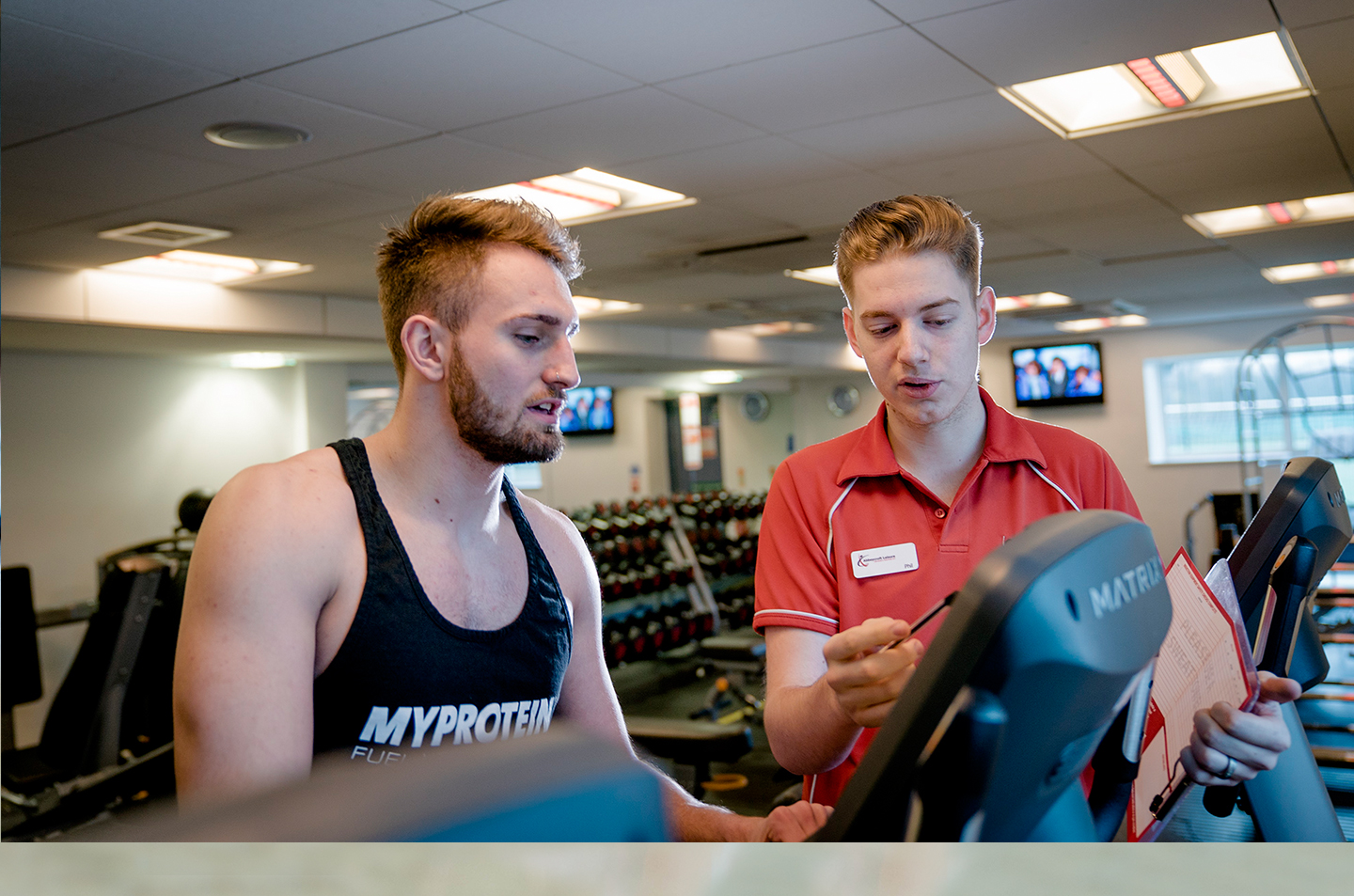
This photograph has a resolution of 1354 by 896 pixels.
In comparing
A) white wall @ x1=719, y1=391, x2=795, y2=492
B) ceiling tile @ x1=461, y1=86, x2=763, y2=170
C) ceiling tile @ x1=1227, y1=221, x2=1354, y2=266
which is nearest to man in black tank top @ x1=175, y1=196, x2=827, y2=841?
ceiling tile @ x1=461, y1=86, x2=763, y2=170

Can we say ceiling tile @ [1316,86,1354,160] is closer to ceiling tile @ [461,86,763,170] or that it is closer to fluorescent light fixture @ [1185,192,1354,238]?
fluorescent light fixture @ [1185,192,1354,238]

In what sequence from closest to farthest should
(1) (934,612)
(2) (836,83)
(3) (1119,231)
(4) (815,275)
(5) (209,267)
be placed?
(1) (934,612)
(2) (836,83)
(5) (209,267)
(3) (1119,231)
(4) (815,275)

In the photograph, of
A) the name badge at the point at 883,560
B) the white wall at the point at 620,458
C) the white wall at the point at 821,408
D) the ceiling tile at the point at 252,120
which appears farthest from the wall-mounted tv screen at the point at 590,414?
the name badge at the point at 883,560

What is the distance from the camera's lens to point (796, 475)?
4.64 feet

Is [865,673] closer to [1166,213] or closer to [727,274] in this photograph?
[1166,213]

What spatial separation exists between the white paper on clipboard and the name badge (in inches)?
15.5

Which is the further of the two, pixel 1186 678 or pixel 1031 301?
pixel 1031 301

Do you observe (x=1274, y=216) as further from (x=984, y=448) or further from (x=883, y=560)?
(x=883, y=560)

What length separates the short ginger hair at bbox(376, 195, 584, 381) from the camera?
152 cm

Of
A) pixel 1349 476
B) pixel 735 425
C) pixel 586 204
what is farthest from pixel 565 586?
pixel 735 425

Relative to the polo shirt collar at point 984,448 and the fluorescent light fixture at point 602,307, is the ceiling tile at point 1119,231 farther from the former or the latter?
the polo shirt collar at point 984,448

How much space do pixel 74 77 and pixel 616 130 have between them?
5.49 feet

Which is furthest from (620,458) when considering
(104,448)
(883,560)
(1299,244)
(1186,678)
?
(1186,678)

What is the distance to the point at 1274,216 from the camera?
231 inches
